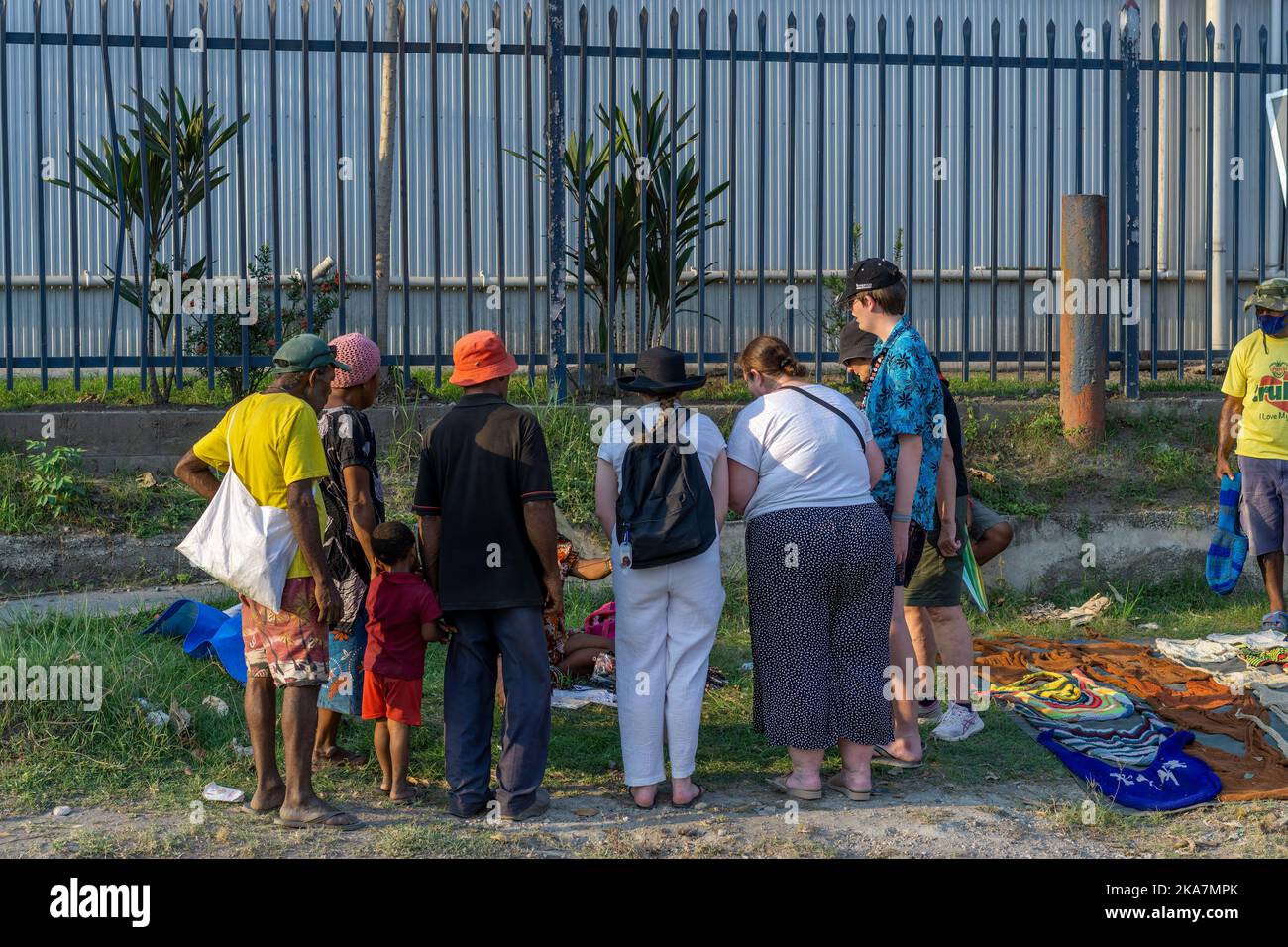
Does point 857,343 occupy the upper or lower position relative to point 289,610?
upper

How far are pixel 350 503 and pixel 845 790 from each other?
2152 millimetres

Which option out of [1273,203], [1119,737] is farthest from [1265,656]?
[1273,203]

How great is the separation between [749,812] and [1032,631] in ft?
10.6

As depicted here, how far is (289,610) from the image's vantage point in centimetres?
461

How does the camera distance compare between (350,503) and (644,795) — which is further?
(350,503)

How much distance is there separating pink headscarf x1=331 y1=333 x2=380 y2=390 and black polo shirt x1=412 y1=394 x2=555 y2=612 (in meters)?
0.56

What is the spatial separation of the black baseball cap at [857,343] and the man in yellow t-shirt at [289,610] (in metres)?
2.25

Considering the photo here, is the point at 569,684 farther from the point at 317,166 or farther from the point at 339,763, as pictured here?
the point at 317,166

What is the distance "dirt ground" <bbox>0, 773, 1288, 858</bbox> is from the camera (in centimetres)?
445

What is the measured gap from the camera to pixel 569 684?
6.30m

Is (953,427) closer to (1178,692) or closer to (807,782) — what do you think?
(807,782)

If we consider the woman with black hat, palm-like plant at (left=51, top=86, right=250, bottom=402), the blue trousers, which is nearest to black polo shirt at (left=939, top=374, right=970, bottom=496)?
the woman with black hat

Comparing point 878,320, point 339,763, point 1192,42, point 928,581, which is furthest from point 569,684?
point 1192,42

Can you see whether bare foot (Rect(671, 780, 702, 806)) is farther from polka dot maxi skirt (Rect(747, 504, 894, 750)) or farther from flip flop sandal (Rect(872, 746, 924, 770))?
flip flop sandal (Rect(872, 746, 924, 770))
